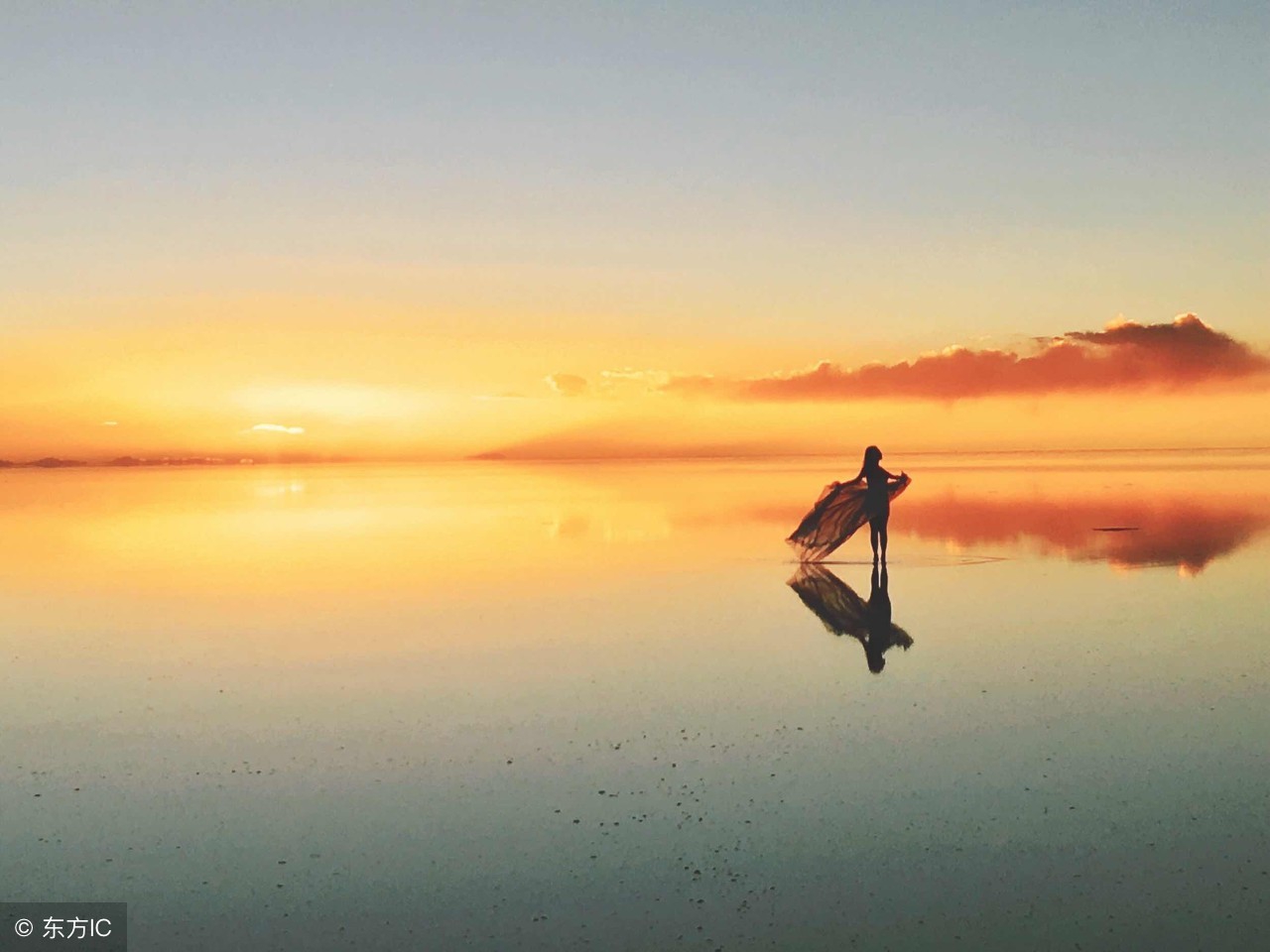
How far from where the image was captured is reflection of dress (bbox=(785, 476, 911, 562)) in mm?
26375

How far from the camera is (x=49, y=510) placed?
58.9m

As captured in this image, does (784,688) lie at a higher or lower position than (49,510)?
lower

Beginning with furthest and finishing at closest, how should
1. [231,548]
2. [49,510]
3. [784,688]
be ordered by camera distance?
1. [49,510]
2. [231,548]
3. [784,688]

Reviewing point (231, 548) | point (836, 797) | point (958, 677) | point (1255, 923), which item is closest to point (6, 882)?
point (836, 797)

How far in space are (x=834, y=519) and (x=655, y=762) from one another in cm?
1747

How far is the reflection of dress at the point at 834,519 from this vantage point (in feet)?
86.5

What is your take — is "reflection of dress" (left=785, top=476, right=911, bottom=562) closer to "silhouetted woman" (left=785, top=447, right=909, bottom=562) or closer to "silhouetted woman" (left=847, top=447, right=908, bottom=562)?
"silhouetted woman" (left=785, top=447, right=909, bottom=562)

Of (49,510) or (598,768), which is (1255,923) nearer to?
(598,768)

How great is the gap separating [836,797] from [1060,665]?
605 cm

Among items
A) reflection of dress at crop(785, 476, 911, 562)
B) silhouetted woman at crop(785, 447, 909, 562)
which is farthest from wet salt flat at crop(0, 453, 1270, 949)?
reflection of dress at crop(785, 476, 911, 562)

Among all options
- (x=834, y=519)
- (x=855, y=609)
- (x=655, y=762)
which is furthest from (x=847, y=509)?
(x=655, y=762)

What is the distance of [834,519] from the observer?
88.5ft

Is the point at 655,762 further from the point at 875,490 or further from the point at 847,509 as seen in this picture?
the point at 847,509

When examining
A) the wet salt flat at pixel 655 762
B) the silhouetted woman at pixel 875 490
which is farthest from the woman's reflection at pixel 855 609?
the silhouetted woman at pixel 875 490
